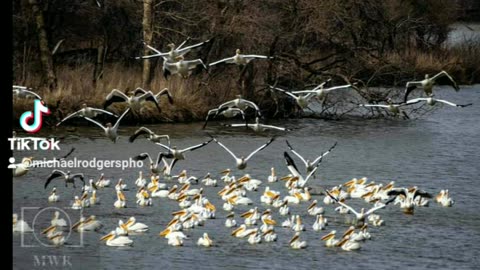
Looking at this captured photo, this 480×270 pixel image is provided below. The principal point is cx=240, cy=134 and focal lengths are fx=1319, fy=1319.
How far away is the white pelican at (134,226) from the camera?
2008cm

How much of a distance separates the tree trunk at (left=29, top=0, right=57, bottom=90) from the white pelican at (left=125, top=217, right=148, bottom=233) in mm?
12467

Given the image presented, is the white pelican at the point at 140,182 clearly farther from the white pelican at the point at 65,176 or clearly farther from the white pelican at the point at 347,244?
the white pelican at the point at 347,244

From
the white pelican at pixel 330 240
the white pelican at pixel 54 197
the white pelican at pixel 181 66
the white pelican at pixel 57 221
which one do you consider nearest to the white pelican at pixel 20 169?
the white pelican at pixel 54 197

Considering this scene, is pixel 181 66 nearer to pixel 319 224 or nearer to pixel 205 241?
pixel 319 224

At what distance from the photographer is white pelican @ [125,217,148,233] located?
20078 millimetres

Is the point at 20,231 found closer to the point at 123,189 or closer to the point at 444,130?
the point at 123,189

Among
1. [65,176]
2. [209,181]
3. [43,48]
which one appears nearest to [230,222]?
[209,181]

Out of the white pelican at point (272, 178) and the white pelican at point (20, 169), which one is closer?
the white pelican at point (20, 169)

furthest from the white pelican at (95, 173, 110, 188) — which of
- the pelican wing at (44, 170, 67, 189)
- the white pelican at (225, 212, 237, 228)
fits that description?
the white pelican at (225, 212, 237, 228)

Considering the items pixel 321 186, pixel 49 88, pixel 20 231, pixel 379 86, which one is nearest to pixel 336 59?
pixel 379 86

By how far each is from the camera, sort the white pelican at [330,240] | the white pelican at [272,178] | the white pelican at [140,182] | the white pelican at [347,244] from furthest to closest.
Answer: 1. the white pelican at [272,178]
2. the white pelican at [140,182]
3. the white pelican at [330,240]
4. the white pelican at [347,244]

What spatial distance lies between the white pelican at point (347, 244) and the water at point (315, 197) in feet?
0.46

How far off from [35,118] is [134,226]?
10965 millimetres

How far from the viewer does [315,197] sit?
939 inches
